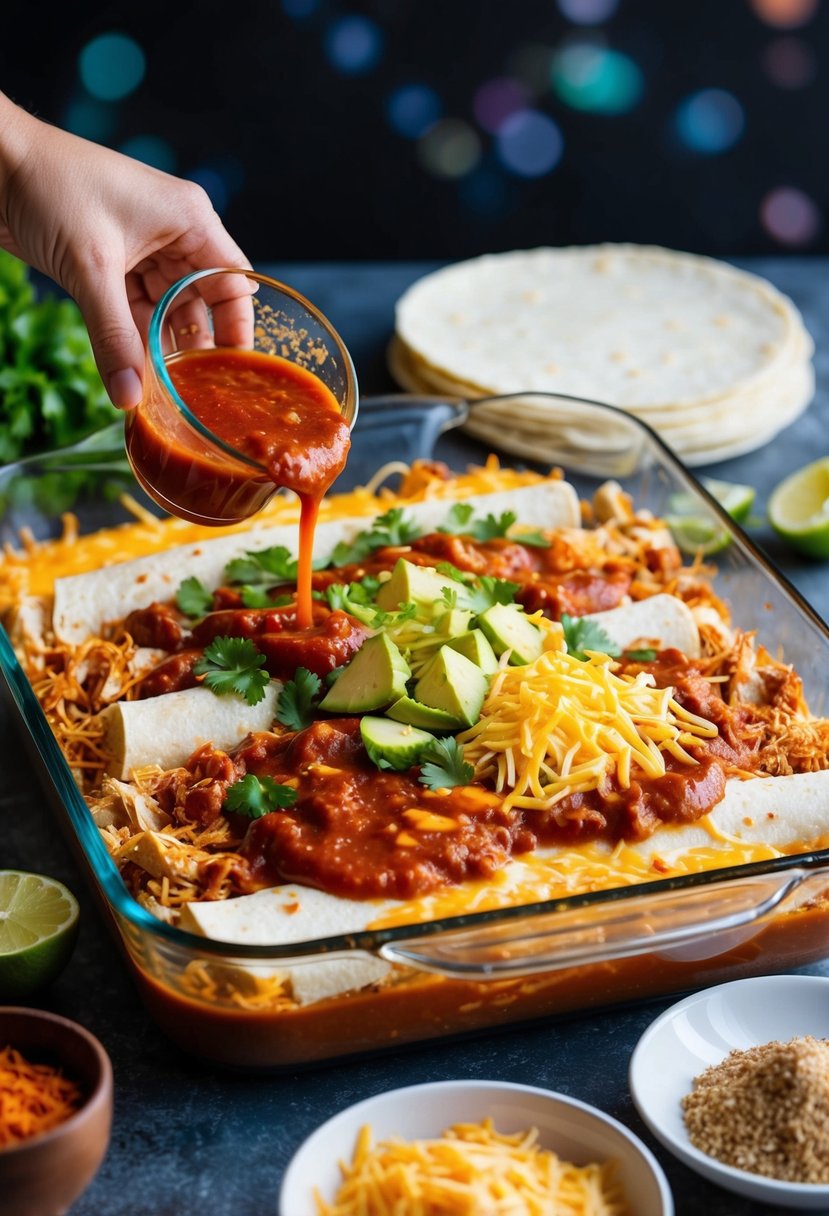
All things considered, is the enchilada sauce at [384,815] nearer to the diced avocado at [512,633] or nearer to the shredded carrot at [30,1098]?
the diced avocado at [512,633]

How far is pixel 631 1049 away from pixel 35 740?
63.5 inches

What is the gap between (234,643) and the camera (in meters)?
3.91

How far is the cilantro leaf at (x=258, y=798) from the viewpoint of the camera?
338 cm

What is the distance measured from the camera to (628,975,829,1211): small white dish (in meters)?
2.76

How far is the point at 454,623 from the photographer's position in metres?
3.82

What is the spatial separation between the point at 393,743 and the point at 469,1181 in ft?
3.57

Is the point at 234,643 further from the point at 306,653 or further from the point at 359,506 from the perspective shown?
the point at 359,506

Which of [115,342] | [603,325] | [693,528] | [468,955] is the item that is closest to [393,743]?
[468,955]

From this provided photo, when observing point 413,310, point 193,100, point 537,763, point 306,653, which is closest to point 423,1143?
point 537,763

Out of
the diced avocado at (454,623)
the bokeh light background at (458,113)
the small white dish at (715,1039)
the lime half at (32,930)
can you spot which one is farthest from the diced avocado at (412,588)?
the bokeh light background at (458,113)

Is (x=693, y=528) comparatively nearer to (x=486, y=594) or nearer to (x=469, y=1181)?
(x=486, y=594)

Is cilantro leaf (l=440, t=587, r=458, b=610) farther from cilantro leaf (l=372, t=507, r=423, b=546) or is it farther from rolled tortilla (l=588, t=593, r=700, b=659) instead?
cilantro leaf (l=372, t=507, r=423, b=546)

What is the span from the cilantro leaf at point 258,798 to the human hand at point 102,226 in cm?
100

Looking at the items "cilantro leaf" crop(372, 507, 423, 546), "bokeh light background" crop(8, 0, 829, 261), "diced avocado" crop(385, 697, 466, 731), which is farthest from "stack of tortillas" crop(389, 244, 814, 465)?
"diced avocado" crop(385, 697, 466, 731)
